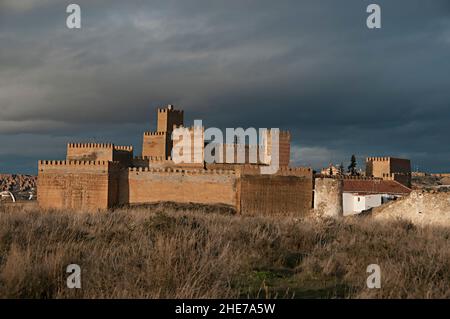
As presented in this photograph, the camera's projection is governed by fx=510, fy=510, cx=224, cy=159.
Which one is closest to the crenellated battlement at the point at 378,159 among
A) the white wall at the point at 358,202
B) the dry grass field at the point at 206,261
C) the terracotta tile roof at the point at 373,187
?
the terracotta tile roof at the point at 373,187

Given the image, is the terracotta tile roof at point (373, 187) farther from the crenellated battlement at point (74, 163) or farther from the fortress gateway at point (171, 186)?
the crenellated battlement at point (74, 163)

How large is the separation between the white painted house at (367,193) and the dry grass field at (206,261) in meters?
23.7

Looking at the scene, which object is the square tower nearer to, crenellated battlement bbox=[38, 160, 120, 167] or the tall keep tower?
the tall keep tower

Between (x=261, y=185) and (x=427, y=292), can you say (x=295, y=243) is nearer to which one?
(x=427, y=292)

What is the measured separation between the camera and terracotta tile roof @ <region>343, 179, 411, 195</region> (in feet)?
117

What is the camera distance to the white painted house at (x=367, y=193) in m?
32.4

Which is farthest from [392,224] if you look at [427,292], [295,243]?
→ [427,292]

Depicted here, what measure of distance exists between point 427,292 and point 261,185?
90.7 feet

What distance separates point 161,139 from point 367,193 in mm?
20998

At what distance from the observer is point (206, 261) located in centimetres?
572

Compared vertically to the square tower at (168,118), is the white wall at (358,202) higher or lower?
lower

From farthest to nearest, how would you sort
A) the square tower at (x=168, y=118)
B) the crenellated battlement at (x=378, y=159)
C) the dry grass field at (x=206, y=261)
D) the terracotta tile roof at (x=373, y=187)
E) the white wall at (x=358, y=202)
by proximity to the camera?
1. the square tower at (x=168, y=118)
2. the crenellated battlement at (x=378, y=159)
3. the terracotta tile roof at (x=373, y=187)
4. the white wall at (x=358, y=202)
5. the dry grass field at (x=206, y=261)

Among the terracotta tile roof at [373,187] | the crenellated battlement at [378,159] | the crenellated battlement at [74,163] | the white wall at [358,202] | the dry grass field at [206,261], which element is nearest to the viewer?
the dry grass field at [206,261]

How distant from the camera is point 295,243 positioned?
26.6 ft
